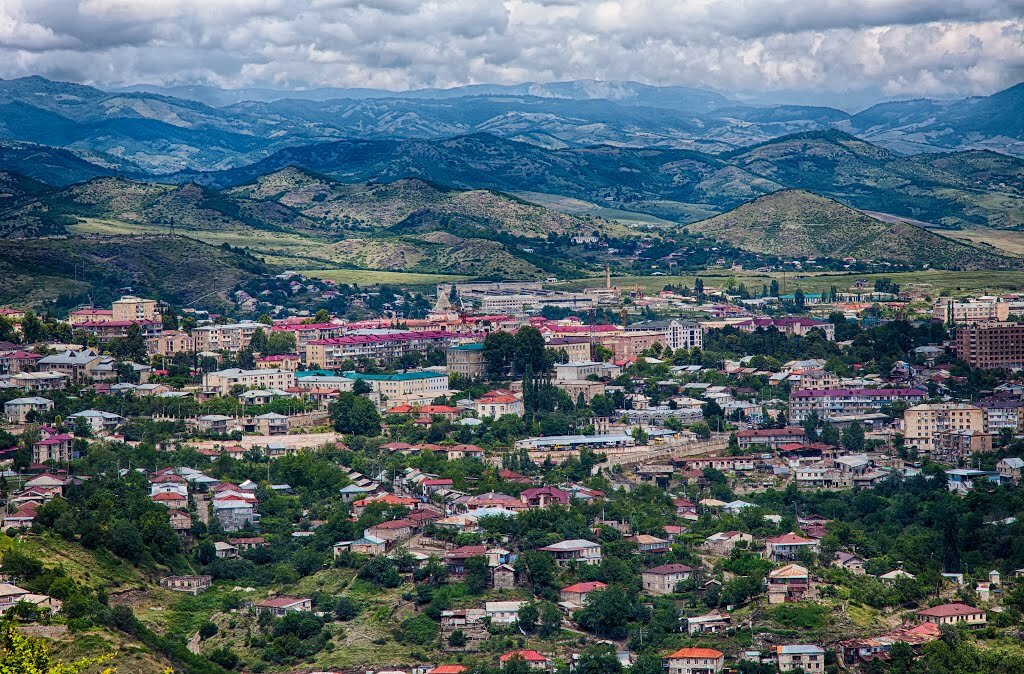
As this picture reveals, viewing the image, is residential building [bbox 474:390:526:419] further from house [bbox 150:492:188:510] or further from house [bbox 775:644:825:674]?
house [bbox 775:644:825:674]

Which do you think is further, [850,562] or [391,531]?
[391,531]

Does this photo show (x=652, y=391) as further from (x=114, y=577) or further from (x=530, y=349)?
(x=114, y=577)

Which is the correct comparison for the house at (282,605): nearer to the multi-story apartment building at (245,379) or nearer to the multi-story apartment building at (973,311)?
the multi-story apartment building at (245,379)

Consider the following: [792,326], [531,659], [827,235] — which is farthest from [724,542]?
[827,235]

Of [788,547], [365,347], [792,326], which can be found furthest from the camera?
[792,326]

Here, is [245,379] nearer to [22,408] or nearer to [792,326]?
[22,408]

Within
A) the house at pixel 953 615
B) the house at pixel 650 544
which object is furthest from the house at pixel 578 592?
the house at pixel 953 615
